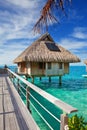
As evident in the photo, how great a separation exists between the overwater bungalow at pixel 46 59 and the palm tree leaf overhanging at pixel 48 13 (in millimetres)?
15521

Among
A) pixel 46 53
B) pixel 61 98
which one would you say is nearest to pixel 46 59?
pixel 46 53

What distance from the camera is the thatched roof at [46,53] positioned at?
18.4 m

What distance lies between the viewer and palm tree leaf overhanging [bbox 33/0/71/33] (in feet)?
7.06

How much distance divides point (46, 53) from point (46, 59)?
0.99 meters

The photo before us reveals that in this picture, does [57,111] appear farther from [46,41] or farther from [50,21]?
[46,41]

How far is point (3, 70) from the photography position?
26.2m

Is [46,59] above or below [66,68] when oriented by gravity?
above

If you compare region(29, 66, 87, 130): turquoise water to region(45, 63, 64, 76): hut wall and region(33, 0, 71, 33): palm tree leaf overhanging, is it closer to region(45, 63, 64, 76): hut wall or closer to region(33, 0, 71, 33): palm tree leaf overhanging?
region(45, 63, 64, 76): hut wall

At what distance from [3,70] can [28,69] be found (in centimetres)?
762

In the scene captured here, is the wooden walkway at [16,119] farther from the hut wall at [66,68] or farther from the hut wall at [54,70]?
the hut wall at [66,68]

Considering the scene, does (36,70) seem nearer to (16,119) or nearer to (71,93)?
(71,93)

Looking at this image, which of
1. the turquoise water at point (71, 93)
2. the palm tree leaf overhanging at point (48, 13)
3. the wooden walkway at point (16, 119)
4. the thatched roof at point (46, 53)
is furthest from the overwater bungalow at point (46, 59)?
the palm tree leaf overhanging at point (48, 13)

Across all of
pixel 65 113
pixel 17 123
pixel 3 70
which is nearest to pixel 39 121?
pixel 17 123

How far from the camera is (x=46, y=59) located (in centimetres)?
1850
